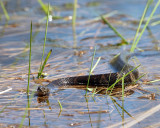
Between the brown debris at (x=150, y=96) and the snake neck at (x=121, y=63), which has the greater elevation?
the snake neck at (x=121, y=63)

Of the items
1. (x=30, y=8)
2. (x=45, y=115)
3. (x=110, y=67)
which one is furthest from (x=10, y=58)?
(x=30, y=8)

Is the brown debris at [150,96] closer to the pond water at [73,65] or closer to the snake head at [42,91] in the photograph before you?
the pond water at [73,65]

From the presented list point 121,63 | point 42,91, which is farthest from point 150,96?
point 121,63

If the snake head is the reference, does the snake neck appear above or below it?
above

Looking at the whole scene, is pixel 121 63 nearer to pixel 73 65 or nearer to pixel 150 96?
pixel 73 65

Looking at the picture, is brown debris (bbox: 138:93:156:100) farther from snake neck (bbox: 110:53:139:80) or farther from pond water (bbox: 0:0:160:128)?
snake neck (bbox: 110:53:139:80)

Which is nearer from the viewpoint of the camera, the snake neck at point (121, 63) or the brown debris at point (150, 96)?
the brown debris at point (150, 96)

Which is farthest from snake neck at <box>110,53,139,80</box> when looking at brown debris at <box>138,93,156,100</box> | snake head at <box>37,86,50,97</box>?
snake head at <box>37,86,50,97</box>

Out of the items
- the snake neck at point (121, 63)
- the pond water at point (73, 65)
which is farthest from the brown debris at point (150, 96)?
the snake neck at point (121, 63)
